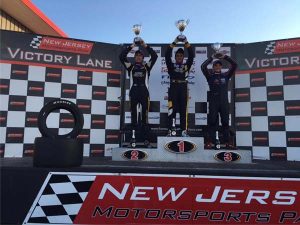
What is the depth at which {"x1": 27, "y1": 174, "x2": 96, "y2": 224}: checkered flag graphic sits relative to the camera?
144 cm

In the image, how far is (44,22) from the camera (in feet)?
21.3

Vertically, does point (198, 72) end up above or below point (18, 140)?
above

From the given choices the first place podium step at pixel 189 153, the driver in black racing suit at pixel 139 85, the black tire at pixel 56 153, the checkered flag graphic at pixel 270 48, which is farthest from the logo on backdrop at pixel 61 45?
the black tire at pixel 56 153

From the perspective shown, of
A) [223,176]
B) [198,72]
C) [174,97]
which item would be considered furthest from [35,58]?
[223,176]

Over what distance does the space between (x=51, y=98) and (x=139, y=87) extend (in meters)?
1.03

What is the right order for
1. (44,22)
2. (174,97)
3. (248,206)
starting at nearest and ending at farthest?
(248,206) → (174,97) → (44,22)

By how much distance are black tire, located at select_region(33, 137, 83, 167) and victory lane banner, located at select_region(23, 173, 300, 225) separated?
9cm

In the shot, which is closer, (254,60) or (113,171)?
(113,171)

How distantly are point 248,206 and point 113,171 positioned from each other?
0.67 m

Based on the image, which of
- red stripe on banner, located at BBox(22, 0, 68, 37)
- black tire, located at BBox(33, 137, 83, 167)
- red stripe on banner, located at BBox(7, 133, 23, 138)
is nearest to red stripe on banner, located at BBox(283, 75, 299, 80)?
black tire, located at BBox(33, 137, 83, 167)

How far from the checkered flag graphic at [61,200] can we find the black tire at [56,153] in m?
0.10

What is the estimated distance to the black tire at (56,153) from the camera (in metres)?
1.53

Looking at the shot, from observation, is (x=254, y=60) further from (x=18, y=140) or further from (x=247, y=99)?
(x=18, y=140)

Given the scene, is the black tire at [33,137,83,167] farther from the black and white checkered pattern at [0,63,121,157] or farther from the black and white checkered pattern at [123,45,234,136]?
the black and white checkered pattern at [123,45,234,136]
